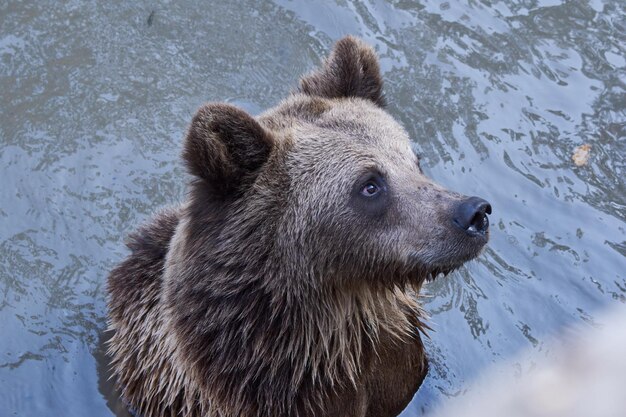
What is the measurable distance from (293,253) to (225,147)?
692mm

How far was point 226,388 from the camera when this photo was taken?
213 inches

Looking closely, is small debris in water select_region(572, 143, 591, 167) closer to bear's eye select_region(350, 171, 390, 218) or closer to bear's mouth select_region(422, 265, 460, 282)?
bear's mouth select_region(422, 265, 460, 282)

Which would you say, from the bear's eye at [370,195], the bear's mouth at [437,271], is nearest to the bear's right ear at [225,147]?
the bear's eye at [370,195]

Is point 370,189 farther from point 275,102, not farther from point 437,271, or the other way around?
point 275,102

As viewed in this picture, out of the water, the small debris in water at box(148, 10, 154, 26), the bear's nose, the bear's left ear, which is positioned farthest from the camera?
the small debris in water at box(148, 10, 154, 26)

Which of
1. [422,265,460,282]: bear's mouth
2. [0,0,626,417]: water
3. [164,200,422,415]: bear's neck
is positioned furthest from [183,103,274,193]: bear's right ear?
[0,0,626,417]: water

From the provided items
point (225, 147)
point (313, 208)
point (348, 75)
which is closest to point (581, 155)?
point (348, 75)

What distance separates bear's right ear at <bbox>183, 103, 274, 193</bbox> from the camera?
5.01m

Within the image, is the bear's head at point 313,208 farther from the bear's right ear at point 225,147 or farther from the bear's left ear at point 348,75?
the bear's left ear at point 348,75

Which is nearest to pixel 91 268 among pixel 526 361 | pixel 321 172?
pixel 321 172

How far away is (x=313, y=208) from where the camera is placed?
17.1 ft

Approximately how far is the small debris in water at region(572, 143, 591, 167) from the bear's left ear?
3209 millimetres

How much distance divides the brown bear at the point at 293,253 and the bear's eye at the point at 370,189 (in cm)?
1

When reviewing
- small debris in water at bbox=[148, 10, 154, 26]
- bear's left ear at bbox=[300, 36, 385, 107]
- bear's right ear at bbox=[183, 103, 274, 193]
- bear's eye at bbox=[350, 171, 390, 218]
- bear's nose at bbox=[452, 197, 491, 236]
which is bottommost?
bear's nose at bbox=[452, 197, 491, 236]
